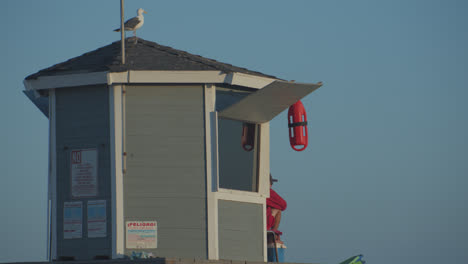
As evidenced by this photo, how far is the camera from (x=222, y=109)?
16797 mm

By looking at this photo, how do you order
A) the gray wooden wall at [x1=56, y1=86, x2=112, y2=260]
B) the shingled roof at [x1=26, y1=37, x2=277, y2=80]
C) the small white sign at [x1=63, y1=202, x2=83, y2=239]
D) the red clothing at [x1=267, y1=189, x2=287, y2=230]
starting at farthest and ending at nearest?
the red clothing at [x1=267, y1=189, x2=287, y2=230], the shingled roof at [x1=26, y1=37, x2=277, y2=80], the small white sign at [x1=63, y1=202, x2=83, y2=239], the gray wooden wall at [x1=56, y1=86, x2=112, y2=260]

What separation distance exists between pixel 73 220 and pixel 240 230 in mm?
3059

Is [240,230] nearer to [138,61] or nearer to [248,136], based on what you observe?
[248,136]

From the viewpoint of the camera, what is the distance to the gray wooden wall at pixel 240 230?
53.9 feet

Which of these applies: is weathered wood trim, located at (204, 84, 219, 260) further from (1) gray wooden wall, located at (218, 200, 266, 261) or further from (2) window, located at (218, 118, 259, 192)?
(2) window, located at (218, 118, 259, 192)

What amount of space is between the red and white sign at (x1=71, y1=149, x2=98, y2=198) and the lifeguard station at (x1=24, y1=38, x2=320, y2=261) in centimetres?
2

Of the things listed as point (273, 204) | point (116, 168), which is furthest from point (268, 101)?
point (116, 168)

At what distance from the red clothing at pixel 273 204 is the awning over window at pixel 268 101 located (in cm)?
179

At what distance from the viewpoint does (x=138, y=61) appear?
16.8 metres

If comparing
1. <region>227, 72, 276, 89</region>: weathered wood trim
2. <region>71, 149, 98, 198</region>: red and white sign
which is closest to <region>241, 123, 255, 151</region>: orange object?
<region>227, 72, 276, 89</region>: weathered wood trim

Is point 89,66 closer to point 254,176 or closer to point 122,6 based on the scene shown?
point 122,6

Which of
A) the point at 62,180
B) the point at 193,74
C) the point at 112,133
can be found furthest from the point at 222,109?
the point at 62,180

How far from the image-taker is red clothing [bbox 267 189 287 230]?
18.3 m

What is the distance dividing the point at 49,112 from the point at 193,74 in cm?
288
